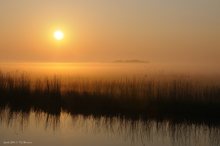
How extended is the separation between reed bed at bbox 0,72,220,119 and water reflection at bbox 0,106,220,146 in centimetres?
50

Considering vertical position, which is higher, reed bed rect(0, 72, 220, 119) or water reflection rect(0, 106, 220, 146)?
reed bed rect(0, 72, 220, 119)

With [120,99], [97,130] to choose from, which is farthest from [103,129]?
[120,99]

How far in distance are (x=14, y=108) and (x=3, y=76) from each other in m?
2.91

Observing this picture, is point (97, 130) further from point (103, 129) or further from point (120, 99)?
point (120, 99)

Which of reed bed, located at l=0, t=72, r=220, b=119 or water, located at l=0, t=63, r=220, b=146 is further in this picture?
reed bed, located at l=0, t=72, r=220, b=119

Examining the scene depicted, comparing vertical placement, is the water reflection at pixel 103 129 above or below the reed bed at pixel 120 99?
below

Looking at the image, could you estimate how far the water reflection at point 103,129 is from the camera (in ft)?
21.4

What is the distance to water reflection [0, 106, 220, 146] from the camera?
652 cm

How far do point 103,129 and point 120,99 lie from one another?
2.44 meters

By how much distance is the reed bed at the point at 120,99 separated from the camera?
28.5 ft

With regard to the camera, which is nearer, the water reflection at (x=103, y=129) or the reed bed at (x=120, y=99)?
the water reflection at (x=103, y=129)

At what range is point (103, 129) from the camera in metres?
7.26

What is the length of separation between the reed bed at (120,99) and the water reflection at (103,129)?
1.63 feet

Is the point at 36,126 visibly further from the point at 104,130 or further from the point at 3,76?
the point at 3,76
